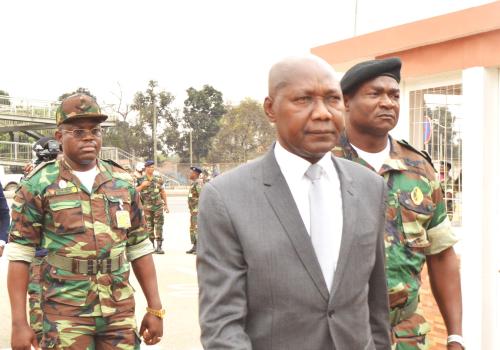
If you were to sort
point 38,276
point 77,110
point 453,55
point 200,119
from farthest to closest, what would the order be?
1. point 200,119
2. point 38,276
3. point 453,55
4. point 77,110

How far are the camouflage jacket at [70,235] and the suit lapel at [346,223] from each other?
7.33ft

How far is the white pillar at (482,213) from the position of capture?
5.40m

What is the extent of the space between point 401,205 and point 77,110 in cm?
207

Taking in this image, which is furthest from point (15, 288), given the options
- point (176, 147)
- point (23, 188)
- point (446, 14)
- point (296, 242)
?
point (176, 147)

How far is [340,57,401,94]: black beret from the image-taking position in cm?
335

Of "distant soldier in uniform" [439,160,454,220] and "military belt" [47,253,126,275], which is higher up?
"distant soldier in uniform" [439,160,454,220]

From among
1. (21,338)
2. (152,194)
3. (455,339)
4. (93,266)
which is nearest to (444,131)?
(455,339)

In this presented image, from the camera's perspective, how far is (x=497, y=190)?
5.44 metres

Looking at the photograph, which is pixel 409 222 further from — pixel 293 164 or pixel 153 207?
pixel 153 207

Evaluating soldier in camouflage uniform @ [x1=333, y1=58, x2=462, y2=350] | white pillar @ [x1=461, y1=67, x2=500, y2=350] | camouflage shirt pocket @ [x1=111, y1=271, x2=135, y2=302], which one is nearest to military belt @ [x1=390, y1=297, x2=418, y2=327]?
soldier in camouflage uniform @ [x1=333, y1=58, x2=462, y2=350]

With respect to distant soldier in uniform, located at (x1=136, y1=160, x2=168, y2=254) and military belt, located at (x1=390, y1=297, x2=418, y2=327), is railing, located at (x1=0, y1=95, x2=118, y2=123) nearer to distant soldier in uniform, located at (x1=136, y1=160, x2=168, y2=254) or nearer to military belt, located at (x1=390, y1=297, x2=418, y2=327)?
distant soldier in uniform, located at (x1=136, y1=160, x2=168, y2=254)

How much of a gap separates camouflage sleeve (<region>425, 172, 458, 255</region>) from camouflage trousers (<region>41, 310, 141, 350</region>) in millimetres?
1824

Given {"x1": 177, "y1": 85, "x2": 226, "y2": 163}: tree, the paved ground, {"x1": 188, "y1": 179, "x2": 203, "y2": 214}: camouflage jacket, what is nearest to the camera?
the paved ground

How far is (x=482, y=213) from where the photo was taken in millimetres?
5430
